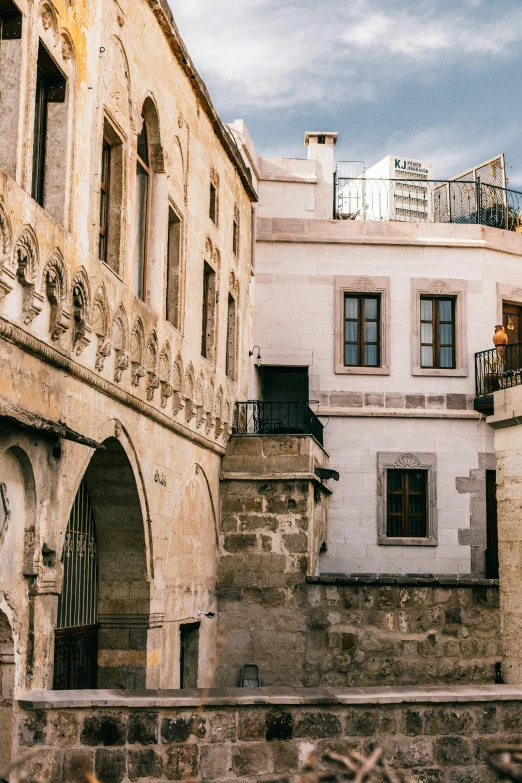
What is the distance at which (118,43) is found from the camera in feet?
35.1

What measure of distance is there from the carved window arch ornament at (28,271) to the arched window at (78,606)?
10.6ft

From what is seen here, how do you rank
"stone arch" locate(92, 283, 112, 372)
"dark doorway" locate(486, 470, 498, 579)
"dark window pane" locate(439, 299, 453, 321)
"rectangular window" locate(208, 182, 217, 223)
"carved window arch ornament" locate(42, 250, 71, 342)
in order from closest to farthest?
"carved window arch ornament" locate(42, 250, 71, 342)
"stone arch" locate(92, 283, 112, 372)
"rectangular window" locate(208, 182, 217, 223)
"dark doorway" locate(486, 470, 498, 579)
"dark window pane" locate(439, 299, 453, 321)

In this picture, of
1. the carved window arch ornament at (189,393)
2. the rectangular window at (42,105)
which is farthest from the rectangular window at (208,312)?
the rectangular window at (42,105)

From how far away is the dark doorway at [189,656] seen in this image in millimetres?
14250

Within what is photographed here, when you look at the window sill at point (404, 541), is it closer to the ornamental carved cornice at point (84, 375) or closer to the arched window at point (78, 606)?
the ornamental carved cornice at point (84, 375)

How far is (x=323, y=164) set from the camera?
20156mm

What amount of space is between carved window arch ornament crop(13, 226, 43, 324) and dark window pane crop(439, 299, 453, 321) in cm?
1212

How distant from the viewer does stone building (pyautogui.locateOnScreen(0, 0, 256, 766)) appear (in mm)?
8148

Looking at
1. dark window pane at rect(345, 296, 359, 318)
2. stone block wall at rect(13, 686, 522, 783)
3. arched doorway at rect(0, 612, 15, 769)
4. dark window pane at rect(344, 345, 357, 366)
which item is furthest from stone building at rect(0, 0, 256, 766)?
dark window pane at rect(345, 296, 359, 318)

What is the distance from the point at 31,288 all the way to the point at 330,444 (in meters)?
11.0

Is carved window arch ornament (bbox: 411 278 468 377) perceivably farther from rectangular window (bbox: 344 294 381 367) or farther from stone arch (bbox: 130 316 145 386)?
stone arch (bbox: 130 316 145 386)

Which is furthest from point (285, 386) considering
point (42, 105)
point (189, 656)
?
point (42, 105)

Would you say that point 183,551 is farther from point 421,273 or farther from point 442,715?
point 421,273

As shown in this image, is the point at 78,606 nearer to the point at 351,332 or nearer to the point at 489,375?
the point at 351,332
